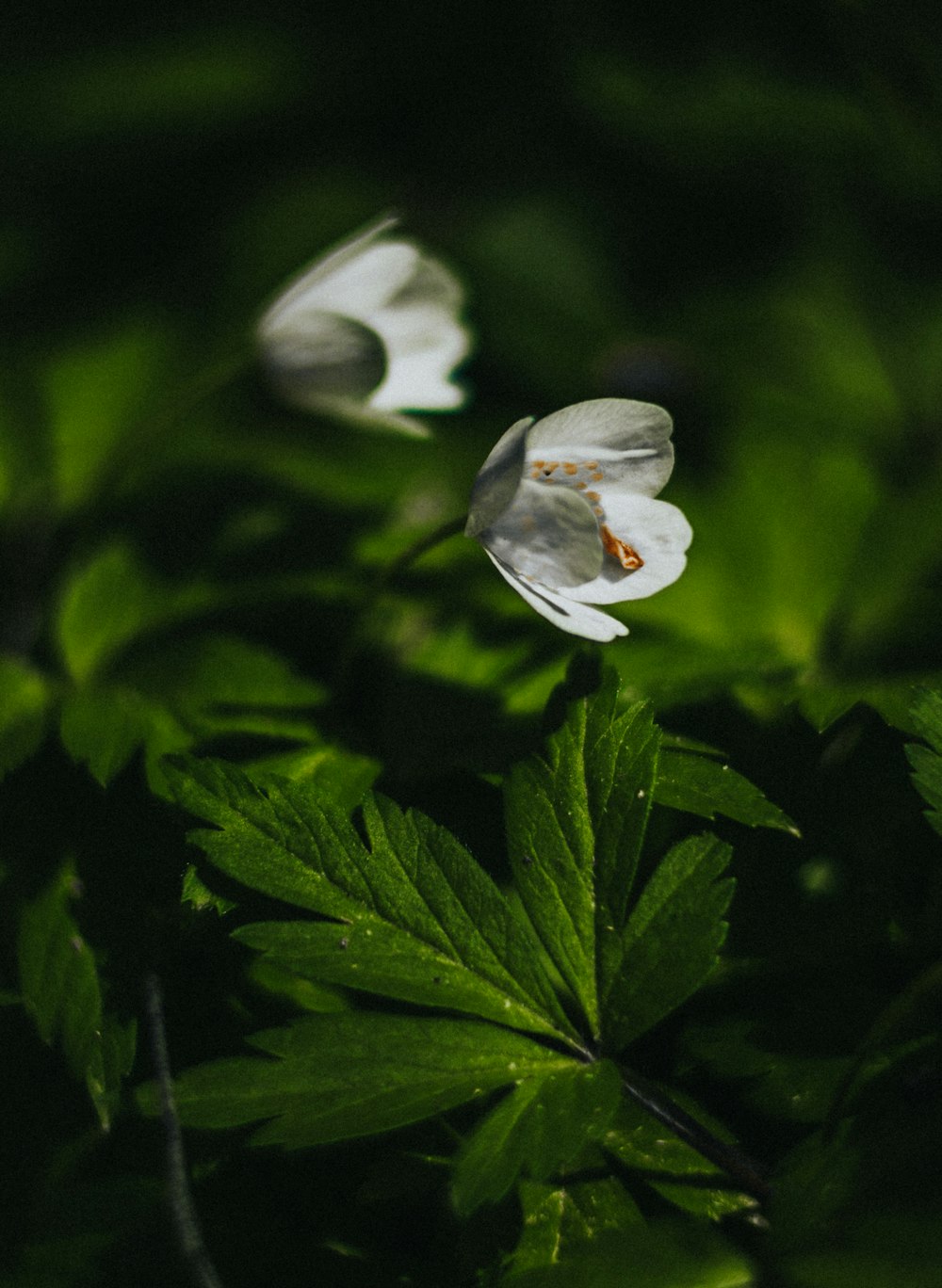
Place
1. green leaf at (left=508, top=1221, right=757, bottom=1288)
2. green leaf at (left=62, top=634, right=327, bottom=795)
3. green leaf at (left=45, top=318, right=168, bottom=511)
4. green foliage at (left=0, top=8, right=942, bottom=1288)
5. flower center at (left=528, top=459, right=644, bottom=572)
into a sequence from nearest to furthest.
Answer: green leaf at (left=508, top=1221, right=757, bottom=1288)
green foliage at (left=0, top=8, right=942, bottom=1288)
flower center at (left=528, top=459, right=644, bottom=572)
green leaf at (left=62, top=634, right=327, bottom=795)
green leaf at (left=45, top=318, right=168, bottom=511)

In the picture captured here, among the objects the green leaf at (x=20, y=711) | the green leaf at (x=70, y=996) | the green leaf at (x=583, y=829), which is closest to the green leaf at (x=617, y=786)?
the green leaf at (x=583, y=829)

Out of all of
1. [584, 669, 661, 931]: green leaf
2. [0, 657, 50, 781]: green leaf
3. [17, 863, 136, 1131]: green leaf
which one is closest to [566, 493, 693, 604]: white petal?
[584, 669, 661, 931]: green leaf

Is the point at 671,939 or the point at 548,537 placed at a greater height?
the point at 548,537

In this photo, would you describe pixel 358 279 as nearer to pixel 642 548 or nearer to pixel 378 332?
pixel 378 332

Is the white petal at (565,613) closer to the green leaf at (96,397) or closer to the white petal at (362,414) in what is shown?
the white petal at (362,414)

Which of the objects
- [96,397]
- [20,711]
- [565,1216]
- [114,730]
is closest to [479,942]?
[565,1216]

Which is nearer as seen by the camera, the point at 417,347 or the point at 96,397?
the point at 417,347

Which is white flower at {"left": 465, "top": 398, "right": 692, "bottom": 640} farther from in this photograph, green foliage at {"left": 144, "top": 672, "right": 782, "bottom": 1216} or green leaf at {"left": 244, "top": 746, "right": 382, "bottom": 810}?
green leaf at {"left": 244, "top": 746, "right": 382, "bottom": 810}
